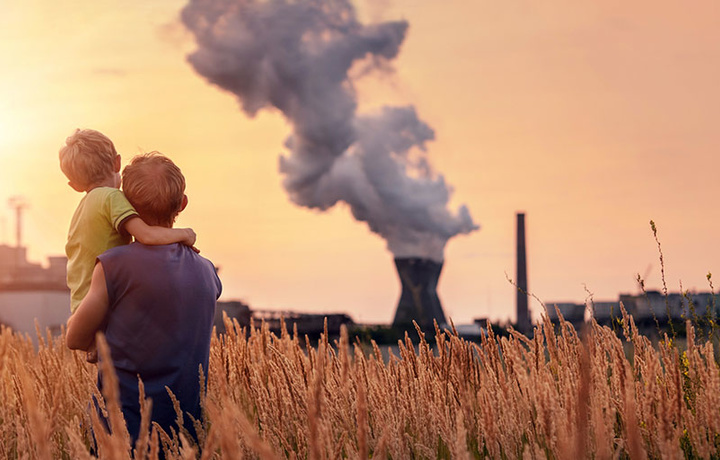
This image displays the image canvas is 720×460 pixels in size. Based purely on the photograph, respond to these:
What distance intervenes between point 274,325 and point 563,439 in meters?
23.4

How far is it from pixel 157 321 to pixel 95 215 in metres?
0.56

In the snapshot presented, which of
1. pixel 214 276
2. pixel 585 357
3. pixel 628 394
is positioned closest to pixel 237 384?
pixel 214 276

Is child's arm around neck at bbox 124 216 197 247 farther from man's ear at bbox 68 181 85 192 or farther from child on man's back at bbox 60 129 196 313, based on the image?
man's ear at bbox 68 181 85 192

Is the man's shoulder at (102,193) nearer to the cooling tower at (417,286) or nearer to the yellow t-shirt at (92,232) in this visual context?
the yellow t-shirt at (92,232)

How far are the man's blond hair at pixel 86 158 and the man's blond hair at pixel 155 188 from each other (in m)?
0.19

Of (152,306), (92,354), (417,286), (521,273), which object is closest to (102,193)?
(152,306)

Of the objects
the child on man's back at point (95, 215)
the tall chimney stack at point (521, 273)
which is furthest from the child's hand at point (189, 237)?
the tall chimney stack at point (521, 273)

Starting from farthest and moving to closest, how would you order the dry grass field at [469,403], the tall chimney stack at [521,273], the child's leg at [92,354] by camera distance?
the tall chimney stack at [521,273] < the child's leg at [92,354] < the dry grass field at [469,403]

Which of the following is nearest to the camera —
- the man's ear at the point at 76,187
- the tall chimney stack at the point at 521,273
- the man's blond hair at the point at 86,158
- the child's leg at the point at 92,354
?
the child's leg at the point at 92,354

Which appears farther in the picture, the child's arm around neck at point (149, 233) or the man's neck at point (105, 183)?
the man's neck at point (105, 183)

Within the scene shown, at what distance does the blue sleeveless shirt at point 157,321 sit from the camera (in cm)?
325

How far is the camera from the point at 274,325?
25000mm

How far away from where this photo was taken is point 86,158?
352cm

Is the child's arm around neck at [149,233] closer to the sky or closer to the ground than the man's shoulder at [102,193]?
closer to the ground
